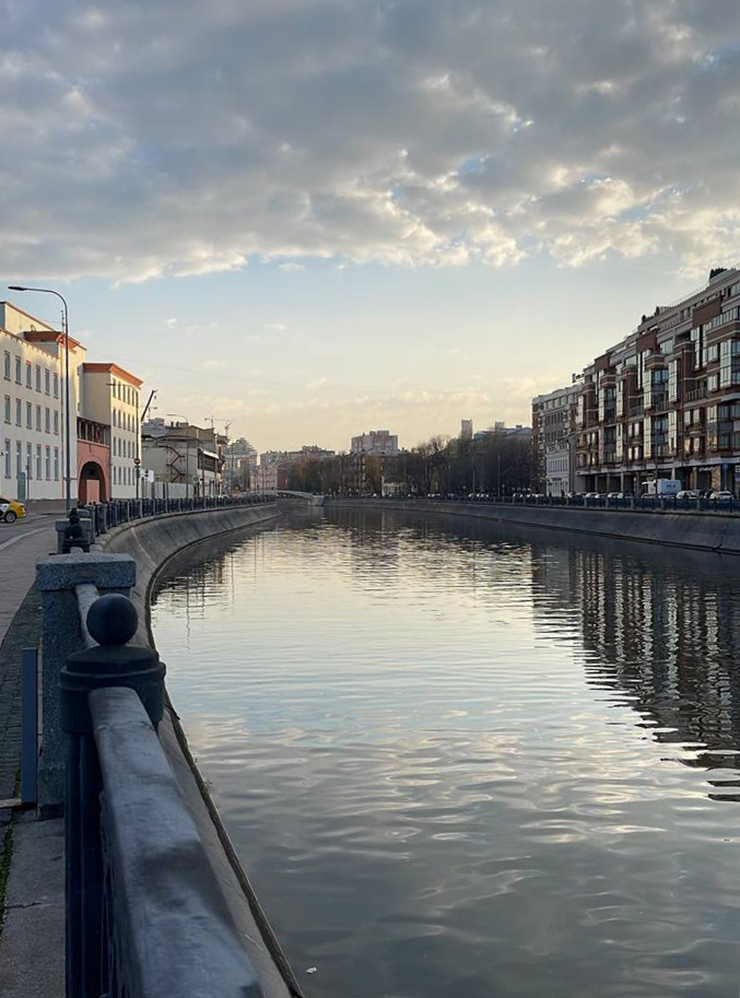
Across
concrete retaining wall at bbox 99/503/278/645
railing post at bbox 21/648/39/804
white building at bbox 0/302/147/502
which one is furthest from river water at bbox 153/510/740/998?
white building at bbox 0/302/147/502

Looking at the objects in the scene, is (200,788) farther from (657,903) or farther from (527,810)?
(657,903)

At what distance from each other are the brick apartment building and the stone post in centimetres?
8327

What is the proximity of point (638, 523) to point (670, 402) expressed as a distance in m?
40.2

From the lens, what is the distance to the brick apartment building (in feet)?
284

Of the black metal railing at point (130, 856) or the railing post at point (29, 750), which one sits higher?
the black metal railing at point (130, 856)

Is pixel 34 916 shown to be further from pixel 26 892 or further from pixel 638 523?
pixel 638 523

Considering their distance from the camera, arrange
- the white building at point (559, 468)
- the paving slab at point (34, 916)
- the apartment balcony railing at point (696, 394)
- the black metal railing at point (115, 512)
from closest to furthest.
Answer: the paving slab at point (34, 916), the black metal railing at point (115, 512), the apartment balcony railing at point (696, 394), the white building at point (559, 468)

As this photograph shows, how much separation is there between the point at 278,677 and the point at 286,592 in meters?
15.1

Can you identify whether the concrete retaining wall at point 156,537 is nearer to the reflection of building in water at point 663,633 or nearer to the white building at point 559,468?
the reflection of building in water at point 663,633

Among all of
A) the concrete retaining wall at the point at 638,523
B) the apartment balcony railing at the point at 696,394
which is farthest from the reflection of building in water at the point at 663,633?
the apartment balcony railing at the point at 696,394

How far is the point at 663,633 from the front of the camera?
2297cm

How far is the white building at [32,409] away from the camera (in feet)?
212

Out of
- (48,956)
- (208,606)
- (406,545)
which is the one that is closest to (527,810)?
(48,956)

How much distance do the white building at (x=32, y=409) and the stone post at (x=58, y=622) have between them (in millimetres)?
58437
